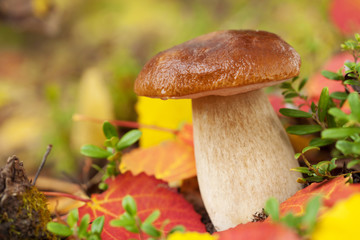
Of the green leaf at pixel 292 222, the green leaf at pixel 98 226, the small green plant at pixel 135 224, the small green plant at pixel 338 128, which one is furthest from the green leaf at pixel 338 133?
the green leaf at pixel 98 226

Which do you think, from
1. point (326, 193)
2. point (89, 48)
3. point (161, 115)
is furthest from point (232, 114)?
point (89, 48)

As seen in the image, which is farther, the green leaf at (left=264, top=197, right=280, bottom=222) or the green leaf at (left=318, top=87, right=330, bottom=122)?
the green leaf at (left=318, top=87, right=330, bottom=122)

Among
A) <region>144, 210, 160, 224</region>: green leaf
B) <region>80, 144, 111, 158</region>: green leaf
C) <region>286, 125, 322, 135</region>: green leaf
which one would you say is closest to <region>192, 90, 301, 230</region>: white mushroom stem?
<region>286, 125, 322, 135</region>: green leaf

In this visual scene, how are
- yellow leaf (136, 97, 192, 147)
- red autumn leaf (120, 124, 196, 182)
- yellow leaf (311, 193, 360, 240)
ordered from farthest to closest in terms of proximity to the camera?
yellow leaf (136, 97, 192, 147), red autumn leaf (120, 124, 196, 182), yellow leaf (311, 193, 360, 240)

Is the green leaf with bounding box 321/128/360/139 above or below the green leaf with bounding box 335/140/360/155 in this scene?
above

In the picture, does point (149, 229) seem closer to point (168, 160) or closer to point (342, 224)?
point (342, 224)

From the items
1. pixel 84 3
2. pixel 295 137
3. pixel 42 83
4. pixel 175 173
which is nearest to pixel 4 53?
pixel 42 83

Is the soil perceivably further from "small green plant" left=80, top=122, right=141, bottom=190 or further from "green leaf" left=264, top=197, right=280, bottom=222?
"green leaf" left=264, top=197, right=280, bottom=222
